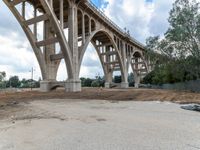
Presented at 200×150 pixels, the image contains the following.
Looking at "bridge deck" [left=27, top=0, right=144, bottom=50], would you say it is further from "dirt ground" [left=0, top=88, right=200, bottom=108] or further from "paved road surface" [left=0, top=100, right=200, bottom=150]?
"paved road surface" [left=0, top=100, right=200, bottom=150]

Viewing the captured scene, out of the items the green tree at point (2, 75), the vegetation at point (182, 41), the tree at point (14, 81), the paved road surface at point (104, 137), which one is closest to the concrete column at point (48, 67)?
the vegetation at point (182, 41)

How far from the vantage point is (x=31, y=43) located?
107 ft

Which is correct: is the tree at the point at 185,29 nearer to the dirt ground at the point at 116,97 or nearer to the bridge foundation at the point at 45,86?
the dirt ground at the point at 116,97

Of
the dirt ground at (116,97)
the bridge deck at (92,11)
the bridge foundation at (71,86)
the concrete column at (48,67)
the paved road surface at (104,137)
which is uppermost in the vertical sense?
the bridge deck at (92,11)

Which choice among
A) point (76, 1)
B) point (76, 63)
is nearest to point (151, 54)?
point (76, 63)

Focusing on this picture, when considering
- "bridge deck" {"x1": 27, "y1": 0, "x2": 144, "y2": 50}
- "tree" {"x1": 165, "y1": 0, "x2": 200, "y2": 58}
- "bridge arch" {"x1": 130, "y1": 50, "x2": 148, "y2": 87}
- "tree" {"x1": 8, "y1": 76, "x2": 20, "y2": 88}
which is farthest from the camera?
"tree" {"x1": 8, "y1": 76, "x2": 20, "y2": 88}

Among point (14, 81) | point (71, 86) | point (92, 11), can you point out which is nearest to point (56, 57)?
point (71, 86)

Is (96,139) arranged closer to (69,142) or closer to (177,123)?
(69,142)

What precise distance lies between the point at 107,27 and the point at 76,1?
15.5 meters

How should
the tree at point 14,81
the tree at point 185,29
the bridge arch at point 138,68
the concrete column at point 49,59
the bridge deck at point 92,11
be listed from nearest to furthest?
1. the tree at point 185,29
2. the concrete column at point 49,59
3. the bridge deck at point 92,11
4. the bridge arch at point 138,68
5. the tree at point 14,81

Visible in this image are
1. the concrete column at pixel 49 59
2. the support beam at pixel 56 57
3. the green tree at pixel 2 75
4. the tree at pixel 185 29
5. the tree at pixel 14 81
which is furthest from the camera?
the tree at pixel 14 81

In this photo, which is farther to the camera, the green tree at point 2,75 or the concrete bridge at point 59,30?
the green tree at point 2,75

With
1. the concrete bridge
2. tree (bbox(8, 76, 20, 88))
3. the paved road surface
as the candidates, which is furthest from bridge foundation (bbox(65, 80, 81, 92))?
tree (bbox(8, 76, 20, 88))

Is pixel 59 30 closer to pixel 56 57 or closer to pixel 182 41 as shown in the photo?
pixel 56 57
